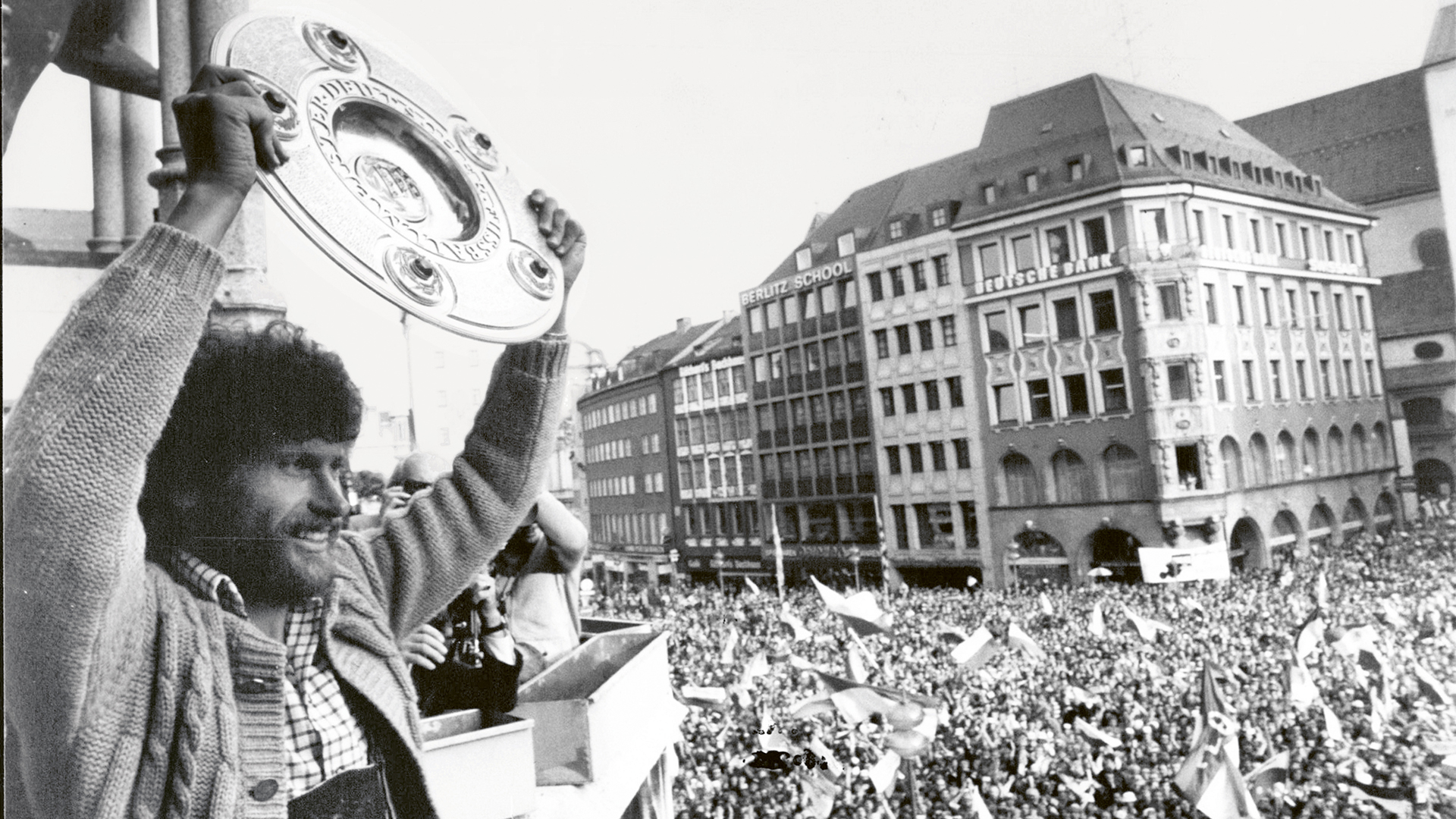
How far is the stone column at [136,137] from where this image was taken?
230 cm

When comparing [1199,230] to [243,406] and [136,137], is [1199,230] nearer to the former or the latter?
[136,137]

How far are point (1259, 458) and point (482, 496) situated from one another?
49.3ft

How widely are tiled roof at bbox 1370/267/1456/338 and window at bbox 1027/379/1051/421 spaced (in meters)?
7.94

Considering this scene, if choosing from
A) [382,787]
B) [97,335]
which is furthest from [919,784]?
[97,335]

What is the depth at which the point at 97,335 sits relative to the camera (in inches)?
44.8

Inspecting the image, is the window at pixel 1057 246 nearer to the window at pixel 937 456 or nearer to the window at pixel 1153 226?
the window at pixel 1153 226

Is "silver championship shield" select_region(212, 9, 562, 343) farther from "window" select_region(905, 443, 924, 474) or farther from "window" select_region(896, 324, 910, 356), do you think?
"window" select_region(896, 324, 910, 356)

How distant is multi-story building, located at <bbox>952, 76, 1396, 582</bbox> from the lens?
39.8ft

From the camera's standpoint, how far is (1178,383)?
16344 millimetres

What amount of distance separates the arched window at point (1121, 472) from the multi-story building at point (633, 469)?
28.3ft

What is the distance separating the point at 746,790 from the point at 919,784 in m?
1.31

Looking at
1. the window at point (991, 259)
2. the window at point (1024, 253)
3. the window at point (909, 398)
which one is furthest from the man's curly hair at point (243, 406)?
the window at point (991, 259)

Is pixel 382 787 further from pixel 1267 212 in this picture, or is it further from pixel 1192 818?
pixel 1267 212

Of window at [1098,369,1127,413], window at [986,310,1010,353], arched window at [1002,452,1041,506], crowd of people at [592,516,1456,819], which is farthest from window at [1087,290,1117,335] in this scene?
crowd of people at [592,516,1456,819]
